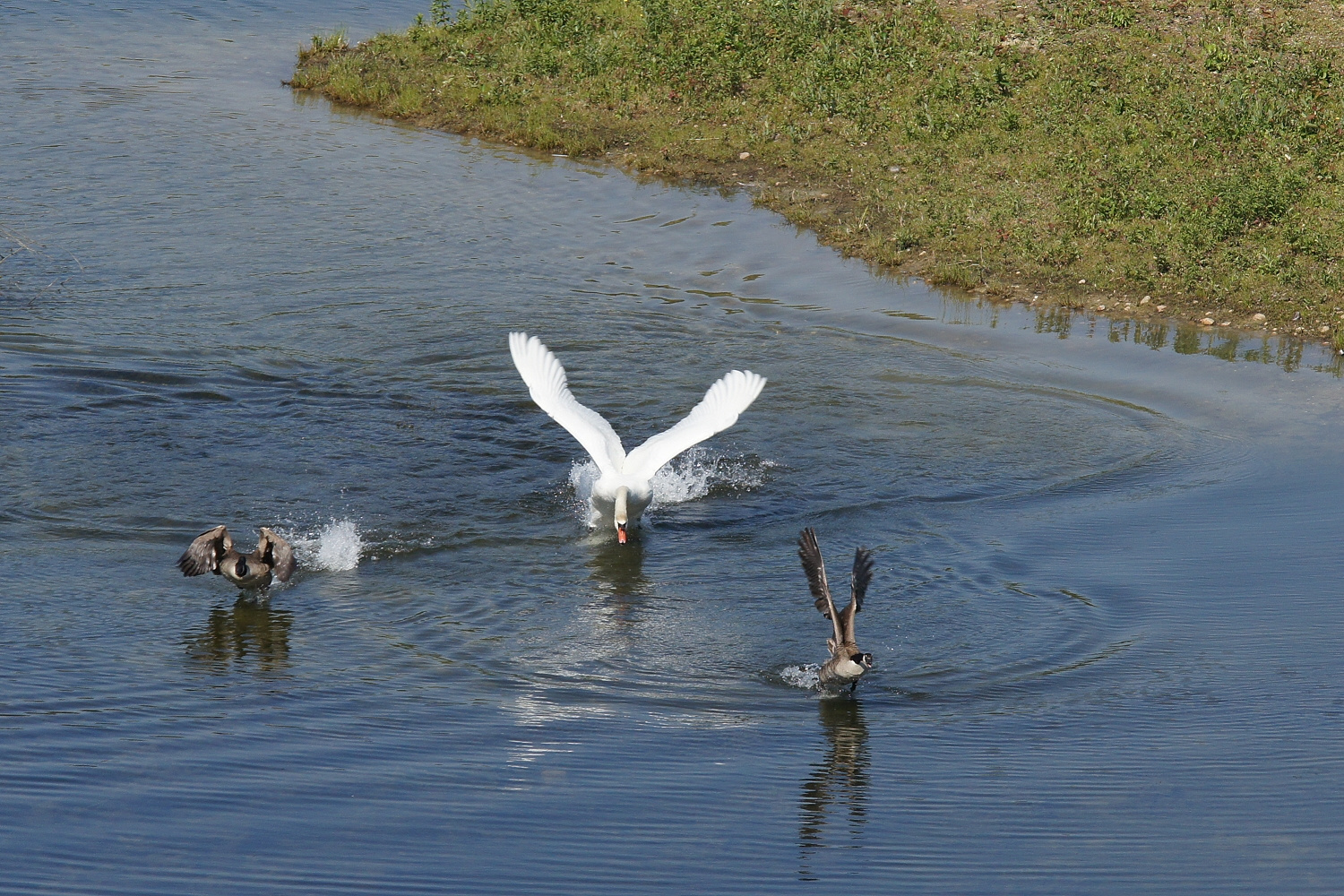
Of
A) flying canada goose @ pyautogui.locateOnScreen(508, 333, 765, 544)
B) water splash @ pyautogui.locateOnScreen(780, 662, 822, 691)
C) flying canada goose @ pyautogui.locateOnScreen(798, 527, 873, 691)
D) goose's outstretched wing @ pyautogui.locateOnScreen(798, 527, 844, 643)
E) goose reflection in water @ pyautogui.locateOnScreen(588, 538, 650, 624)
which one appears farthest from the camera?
flying canada goose @ pyautogui.locateOnScreen(508, 333, 765, 544)

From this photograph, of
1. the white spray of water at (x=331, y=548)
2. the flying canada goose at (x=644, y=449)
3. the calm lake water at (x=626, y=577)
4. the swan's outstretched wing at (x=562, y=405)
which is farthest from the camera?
the swan's outstretched wing at (x=562, y=405)

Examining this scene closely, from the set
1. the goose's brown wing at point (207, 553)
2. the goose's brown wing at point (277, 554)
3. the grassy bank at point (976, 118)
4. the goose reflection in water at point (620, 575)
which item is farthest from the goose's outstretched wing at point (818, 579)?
the grassy bank at point (976, 118)

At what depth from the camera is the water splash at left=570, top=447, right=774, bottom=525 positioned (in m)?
10.3

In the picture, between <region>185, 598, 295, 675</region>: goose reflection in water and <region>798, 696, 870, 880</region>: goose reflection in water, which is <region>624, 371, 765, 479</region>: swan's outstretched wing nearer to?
<region>185, 598, 295, 675</region>: goose reflection in water

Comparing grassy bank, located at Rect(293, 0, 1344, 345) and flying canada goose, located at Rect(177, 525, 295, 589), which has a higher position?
grassy bank, located at Rect(293, 0, 1344, 345)

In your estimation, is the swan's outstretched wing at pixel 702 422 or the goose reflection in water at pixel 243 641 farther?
the swan's outstretched wing at pixel 702 422

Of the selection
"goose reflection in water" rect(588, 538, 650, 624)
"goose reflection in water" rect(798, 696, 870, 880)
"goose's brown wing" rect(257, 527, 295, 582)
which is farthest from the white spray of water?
"goose reflection in water" rect(798, 696, 870, 880)

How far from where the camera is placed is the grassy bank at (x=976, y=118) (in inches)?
573

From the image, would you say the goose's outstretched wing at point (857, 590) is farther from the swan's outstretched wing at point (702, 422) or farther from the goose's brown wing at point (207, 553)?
the goose's brown wing at point (207, 553)

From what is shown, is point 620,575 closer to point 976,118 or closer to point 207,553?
point 207,553

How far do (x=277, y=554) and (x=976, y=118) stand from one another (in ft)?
38.8

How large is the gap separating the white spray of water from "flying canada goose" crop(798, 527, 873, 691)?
2978 millimetres

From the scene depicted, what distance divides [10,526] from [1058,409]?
743cm

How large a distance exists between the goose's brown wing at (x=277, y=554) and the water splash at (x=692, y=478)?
7.53 feet
